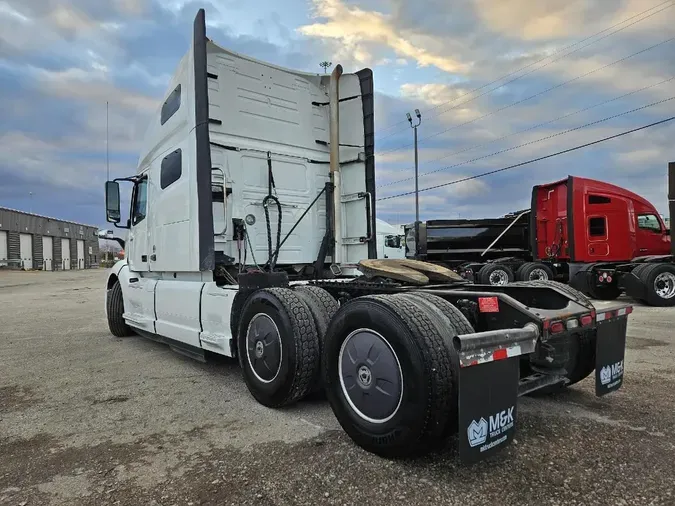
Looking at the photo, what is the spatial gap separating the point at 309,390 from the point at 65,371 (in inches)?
132

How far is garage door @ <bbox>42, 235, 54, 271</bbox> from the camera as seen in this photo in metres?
57.2

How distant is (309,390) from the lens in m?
3.88

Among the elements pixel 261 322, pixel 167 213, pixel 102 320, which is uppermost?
pixel 167 213

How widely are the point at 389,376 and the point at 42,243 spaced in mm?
64736

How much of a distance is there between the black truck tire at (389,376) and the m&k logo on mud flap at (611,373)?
1440mm

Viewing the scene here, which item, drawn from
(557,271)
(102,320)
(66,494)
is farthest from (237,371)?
(557,271)

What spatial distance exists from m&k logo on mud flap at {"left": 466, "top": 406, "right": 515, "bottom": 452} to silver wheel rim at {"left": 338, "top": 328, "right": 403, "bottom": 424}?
0.44 metres

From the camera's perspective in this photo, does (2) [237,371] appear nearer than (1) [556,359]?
No

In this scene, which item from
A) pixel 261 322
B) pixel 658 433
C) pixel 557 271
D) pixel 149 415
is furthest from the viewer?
pixel 557 271

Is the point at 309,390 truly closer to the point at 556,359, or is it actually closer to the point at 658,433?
the point at 556,359

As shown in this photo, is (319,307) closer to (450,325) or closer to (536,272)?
(450,325)

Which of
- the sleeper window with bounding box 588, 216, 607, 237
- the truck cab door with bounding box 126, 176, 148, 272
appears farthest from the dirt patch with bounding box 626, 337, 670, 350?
the sleeper window with bounding box 588, 216, 607, 237

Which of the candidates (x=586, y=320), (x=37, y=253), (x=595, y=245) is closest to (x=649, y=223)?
(x=595, y=245)

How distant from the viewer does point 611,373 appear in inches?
136
